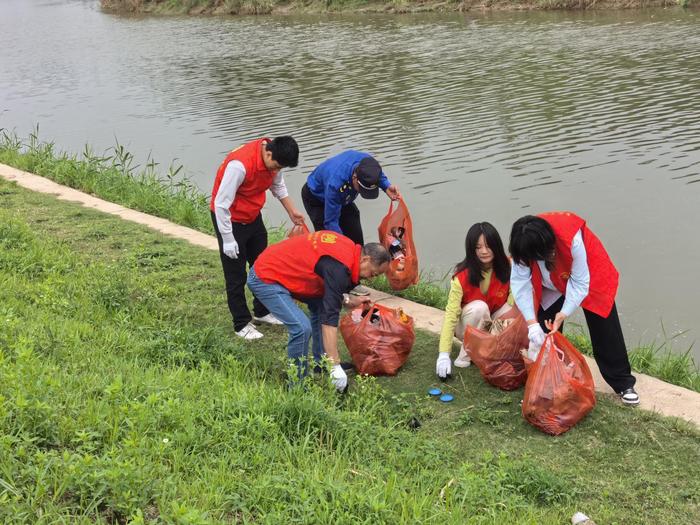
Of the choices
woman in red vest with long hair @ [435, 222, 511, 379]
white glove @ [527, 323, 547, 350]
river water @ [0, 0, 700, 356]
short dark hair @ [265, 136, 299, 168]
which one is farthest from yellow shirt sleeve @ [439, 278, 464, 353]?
river water @ [0, 0, 700, 356]

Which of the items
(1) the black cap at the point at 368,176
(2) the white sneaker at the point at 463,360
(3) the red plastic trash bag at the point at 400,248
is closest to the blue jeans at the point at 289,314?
(2) the white sneaker at the point at 463,360

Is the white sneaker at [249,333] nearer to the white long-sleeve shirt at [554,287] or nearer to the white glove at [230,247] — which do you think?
the white glove at [230,247]

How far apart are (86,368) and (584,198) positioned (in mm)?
6419

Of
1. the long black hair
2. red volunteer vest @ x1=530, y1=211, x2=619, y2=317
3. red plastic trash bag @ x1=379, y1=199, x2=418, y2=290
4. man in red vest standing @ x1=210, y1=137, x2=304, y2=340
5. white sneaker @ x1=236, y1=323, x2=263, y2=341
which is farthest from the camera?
red plastic trash bag @ x1=379, y1=199, x2=418, y2=290

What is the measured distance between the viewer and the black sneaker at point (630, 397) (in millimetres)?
4199

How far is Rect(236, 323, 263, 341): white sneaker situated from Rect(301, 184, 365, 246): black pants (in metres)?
1.01

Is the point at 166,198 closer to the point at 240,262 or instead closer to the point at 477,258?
the point at 240,262

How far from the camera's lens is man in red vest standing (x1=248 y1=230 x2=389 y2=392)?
13.3ft

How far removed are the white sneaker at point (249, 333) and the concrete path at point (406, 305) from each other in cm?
117

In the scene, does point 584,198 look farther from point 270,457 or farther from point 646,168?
point 270,457

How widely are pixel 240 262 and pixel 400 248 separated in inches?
56.3

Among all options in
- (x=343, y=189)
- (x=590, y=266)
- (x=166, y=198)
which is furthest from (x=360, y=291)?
(x=166, y=198)

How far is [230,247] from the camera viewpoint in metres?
4.96

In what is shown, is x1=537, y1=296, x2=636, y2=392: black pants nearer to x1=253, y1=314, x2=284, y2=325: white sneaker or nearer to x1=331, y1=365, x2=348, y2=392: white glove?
x1=331, y1=365, x2=348, y2=392: white glove
